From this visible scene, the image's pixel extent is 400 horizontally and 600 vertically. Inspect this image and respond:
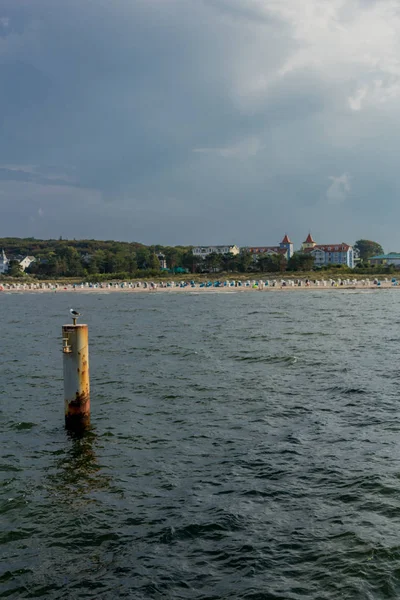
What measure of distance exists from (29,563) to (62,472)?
2.95 meters

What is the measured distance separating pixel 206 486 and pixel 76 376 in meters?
4.32

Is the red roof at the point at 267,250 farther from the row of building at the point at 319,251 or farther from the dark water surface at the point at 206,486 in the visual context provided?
the dark water surface at the point at 206,486

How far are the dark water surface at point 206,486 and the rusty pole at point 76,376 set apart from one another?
1.64ft

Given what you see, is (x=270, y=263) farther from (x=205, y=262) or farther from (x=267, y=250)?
(x=267, y=250)

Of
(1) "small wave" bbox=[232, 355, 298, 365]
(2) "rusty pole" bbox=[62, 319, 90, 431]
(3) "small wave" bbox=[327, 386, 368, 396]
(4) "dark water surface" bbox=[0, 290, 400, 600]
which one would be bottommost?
(4) "dark water surface" bbox=[0, 290, 400, 600]

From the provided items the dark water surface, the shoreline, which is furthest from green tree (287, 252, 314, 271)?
the dark water surface

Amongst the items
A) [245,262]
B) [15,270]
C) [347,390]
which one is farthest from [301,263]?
[347,390]

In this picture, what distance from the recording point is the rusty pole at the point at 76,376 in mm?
12336

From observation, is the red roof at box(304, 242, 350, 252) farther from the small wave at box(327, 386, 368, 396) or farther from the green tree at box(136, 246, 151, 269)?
the small wave at box(327, 386, 368, 396)

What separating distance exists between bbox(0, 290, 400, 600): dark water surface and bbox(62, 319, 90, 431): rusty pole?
A: 499mm

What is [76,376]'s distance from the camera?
12492 mm

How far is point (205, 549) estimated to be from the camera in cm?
759

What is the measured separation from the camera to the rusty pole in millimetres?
12336

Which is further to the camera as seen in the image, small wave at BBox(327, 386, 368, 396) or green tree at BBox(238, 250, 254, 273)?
green tree at BBox(238, 250, 254, 273)
